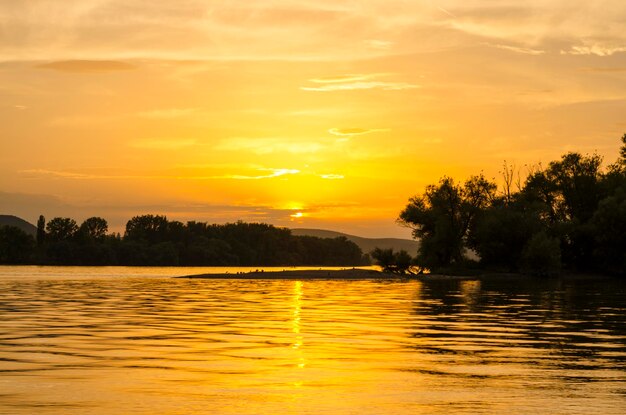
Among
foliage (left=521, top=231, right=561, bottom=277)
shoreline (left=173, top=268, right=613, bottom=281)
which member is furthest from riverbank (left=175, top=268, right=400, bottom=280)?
foliage (left=521, top=231, right=561, bottom=277)

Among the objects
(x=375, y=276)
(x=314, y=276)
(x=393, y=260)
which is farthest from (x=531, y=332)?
(x=393, y=260)

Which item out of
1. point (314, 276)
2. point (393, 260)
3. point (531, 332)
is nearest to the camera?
point (531, 332)

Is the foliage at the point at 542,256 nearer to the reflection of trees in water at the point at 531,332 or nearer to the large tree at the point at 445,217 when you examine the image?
→ the large tree at the point at 445,217

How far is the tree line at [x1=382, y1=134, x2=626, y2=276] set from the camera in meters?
138

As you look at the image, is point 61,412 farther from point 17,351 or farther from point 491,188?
point 491,188

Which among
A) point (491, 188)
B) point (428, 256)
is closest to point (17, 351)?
point (428, 256)

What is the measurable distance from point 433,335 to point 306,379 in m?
13.4

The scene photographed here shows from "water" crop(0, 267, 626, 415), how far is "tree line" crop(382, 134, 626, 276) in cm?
9808

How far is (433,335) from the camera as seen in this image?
109ft

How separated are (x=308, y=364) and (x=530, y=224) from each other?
124020mm

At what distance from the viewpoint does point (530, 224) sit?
142 metres

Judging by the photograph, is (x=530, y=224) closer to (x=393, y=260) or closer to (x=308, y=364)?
(x=393, y=260)

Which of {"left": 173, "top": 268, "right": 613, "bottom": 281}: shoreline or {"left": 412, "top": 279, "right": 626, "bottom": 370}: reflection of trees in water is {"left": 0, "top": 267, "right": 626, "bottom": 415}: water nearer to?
{"left": 412, "top": 279, "right": 626, "bottom": 370}: reflection of trees in water

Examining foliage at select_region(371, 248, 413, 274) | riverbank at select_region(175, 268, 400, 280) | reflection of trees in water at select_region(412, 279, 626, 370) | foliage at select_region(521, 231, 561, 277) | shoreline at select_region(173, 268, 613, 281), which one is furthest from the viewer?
foliage at select_region(371, 248, 413, 274)
